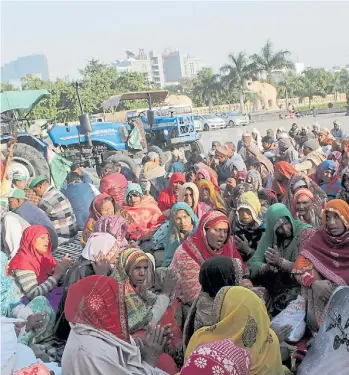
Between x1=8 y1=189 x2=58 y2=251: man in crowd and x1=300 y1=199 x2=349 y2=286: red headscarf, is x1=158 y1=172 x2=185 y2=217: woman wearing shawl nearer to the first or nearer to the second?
x1=8 y1=189 x2=58 y2=251: man in crowd

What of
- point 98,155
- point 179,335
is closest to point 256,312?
point 179,335

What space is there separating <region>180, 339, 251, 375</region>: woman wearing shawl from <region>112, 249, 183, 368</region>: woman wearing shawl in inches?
50.4

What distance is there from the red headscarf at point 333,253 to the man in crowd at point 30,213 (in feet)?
9.38

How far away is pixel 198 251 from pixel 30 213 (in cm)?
233

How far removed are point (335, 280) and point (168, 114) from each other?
47.4ft

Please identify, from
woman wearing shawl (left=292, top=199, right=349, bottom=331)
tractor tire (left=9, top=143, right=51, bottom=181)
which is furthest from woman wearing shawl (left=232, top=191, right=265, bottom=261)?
tractor tire (left=9, top=143, right=51, bottom=181)

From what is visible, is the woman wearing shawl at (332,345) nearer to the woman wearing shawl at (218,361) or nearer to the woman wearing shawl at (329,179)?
the woman wearing shawl at (218,361)

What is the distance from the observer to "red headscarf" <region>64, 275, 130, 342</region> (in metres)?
2.22

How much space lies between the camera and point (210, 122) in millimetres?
30188

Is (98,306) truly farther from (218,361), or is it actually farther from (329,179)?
(329,179)

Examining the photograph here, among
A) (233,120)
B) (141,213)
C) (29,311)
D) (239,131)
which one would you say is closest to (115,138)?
(141,213)

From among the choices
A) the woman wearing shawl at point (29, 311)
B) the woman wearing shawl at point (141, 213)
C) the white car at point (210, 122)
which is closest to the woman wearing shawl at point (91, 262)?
the woman wearing shawl at point (29, 311)

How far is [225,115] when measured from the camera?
32219 mm

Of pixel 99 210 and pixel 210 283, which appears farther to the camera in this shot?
pixel 99 210
